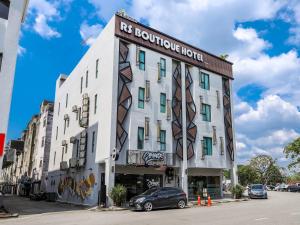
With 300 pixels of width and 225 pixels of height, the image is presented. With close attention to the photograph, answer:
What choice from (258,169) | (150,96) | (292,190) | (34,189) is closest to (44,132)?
(34,189)

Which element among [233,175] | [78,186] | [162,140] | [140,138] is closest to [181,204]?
[140,138]

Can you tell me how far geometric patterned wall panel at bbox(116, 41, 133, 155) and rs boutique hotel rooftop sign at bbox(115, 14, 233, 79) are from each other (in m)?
1.42

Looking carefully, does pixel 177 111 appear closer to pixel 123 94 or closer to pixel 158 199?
pixel 123 94

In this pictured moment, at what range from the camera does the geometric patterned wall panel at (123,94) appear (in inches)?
1041

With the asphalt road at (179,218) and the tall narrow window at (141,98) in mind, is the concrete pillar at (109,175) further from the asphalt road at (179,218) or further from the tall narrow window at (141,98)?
the tall narrow window at (141,98)

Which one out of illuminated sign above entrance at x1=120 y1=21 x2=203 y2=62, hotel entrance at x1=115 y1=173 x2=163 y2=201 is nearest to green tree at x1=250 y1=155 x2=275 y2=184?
illuminated sign above entrance at x1=120 y1=21 x2=203 y2=62

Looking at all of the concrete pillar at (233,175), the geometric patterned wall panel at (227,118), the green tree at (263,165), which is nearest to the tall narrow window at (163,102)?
the geometric patterned wall panel at (227,118)

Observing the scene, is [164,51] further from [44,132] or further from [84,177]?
[44,132]

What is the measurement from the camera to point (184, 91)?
32312 millimetres

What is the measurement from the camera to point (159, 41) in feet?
103

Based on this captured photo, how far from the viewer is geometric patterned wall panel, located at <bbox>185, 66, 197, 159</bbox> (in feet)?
102

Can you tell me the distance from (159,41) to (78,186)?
16.6 metres

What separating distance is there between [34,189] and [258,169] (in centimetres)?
5628

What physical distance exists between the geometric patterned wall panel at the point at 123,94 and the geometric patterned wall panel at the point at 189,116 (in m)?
7.13
